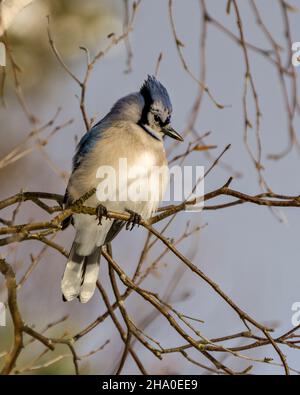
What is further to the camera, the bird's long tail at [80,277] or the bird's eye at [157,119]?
the bird's eye at [157,119]

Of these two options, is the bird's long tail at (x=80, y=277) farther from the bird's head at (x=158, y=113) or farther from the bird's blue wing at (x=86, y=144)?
the bird's head at (x=158, y=113)

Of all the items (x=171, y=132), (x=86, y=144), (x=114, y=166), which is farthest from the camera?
(x=171, y=132)

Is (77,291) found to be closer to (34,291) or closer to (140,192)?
(140,192)

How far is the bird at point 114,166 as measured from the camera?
3.67 metres

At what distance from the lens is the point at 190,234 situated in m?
3.52

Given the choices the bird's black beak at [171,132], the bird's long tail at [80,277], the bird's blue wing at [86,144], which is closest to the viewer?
the bird's long tail at [80,277]

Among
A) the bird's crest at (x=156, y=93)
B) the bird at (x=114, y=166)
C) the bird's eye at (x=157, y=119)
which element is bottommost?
the bird at (x=114, y=166)

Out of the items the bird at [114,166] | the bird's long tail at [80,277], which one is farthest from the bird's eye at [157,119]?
the bird's long tail at [80,277]

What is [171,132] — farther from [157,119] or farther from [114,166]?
[114,166]

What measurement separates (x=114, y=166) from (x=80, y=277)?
563mm

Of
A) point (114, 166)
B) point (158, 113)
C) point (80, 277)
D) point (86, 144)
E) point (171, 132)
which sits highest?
point (158, 113)

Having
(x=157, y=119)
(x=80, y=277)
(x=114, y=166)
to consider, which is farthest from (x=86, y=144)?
(x=80, y=277)

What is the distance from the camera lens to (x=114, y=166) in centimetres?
370
